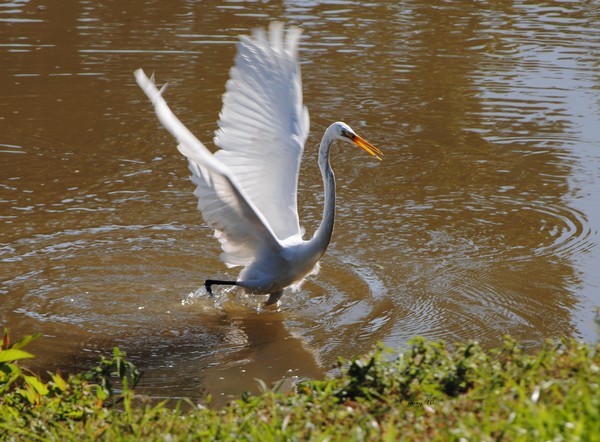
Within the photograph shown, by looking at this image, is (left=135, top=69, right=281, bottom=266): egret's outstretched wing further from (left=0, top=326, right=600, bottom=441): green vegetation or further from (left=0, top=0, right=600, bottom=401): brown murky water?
(left=0, top=326, right=600, bottom=441): green vegetation

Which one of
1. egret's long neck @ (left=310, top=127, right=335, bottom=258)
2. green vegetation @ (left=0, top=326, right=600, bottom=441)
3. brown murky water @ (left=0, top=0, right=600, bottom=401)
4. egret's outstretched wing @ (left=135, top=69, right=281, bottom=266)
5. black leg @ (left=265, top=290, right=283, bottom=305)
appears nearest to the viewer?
green vegetation @ (left=0, top=326, right=600, bottom=441)

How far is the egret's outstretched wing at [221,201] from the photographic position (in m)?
4.70

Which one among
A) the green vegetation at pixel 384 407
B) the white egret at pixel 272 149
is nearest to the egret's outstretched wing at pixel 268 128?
the white egret at pixel 272 149

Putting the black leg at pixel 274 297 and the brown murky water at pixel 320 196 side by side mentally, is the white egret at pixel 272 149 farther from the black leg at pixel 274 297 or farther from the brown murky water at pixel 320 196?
the brown murky water at pixel 320 196

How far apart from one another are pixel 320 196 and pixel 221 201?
2.45 meters

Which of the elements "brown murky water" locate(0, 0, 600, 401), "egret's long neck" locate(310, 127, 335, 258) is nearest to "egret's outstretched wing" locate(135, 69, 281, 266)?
"egret's long neck" locate(310, 127, 335, 258)

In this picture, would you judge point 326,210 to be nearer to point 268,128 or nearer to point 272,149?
point 272,149

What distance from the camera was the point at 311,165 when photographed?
27.6 feet

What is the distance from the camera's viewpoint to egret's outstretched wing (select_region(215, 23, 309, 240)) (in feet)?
21.6

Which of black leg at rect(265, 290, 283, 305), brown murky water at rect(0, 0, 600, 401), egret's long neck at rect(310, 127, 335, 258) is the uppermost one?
egret's long neck at rect(310, 127, 335, 258)

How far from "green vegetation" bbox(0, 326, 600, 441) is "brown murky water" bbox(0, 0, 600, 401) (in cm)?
103

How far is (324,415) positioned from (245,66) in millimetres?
3293

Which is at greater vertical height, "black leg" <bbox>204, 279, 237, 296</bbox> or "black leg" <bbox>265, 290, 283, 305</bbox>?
"black leg" <bbox>204, 279, 237, 296</bbox>

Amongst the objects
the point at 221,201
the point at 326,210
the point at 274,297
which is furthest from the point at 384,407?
the point at 274,297
